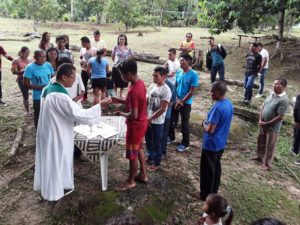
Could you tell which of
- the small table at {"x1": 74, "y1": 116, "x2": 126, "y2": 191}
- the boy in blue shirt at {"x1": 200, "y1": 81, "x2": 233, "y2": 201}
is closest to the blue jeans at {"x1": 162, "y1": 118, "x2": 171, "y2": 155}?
the boy in blue shirt at {"x1": 200, "y1": 81, "x2": 233, "y2": 201}

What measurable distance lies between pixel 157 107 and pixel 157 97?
15 centimetres

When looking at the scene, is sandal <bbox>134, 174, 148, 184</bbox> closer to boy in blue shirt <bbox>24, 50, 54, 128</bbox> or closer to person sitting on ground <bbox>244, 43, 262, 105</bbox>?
boy in blue shirt <bbox>24, 50, 54, 128</bbox>

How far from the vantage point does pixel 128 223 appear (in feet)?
5.64

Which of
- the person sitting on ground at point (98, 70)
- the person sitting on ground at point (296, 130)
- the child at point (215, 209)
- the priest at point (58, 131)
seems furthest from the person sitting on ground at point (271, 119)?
the person sitting on ground at point (98, 70)

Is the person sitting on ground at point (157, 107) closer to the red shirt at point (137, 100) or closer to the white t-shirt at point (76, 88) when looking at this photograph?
the red shirt at point (137, 100)

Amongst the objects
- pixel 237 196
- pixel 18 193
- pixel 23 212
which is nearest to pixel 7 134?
pixel 18 193

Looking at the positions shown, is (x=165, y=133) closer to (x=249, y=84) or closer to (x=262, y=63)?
(x=249, y=84)

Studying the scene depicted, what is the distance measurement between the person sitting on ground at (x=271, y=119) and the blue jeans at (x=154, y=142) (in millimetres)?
1892

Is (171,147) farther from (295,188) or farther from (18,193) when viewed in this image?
(18,193)

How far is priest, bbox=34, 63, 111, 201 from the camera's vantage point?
3.66 metres

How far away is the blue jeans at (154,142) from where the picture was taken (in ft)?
16.1

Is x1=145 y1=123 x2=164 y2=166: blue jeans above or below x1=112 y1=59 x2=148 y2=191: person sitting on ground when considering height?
below

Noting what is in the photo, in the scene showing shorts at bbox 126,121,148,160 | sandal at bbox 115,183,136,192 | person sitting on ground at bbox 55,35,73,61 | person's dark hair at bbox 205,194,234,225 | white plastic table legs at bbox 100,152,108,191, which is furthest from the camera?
person sitting on ground at bbox 55,35,73,61

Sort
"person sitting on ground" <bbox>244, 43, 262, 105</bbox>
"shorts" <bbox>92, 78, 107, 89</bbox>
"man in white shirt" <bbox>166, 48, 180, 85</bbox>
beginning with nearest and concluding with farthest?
"man in white shirt" <bbox>166, 48, 180, 85</bbox>, "shorts" <bbox>92, 78, 107, 89</bbox>, "person sitting on ground" <bbox>244, 43, 262, 105</bbox>
